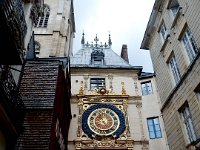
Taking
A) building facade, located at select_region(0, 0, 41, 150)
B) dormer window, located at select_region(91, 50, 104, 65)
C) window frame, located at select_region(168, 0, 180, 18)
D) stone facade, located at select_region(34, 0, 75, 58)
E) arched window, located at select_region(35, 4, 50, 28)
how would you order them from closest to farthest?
building facade, located at select_region(0, 0, 41, 150)
window frame, located at select_region(168, 0, 180, 18)
dormer window, located at select_region(91, 50, 104, 65)
stone facade, located at select_region(34, 0, 75, 58)
arched window, located at select_region(35, 4, 50, 28)

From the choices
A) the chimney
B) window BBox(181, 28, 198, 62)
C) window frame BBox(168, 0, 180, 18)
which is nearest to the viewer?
window BBox(181, 28, 198, 62)

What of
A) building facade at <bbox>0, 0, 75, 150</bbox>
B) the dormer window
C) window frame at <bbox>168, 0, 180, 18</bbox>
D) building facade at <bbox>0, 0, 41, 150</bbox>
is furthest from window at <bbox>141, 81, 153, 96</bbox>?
building facade at <bbox>0, 0, 41, 150</bbox>

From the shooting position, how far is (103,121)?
18.5m

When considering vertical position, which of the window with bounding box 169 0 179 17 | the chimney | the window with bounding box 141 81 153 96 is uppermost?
the chimney

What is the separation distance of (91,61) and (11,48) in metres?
15.1

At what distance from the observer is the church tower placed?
17594 millimetres

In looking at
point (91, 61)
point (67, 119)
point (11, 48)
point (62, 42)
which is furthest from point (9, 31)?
point (62, 42)

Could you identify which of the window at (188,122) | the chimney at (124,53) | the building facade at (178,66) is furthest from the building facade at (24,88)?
the chimney at (124,53)

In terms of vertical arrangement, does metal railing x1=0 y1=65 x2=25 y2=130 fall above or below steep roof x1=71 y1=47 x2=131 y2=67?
below

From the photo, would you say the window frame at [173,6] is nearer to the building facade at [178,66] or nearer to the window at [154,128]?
the building facade at [178,66]

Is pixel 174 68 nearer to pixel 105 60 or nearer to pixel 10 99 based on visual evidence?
pixel 10 99

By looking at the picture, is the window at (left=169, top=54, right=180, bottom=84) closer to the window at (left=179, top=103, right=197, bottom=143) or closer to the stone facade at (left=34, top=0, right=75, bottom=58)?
the window at (left=179, top=103, right=197, bottom=143)

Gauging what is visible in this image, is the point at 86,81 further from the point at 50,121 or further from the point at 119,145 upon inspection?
the point at 50,121

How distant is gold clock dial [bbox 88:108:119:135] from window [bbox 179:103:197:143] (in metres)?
6.27
